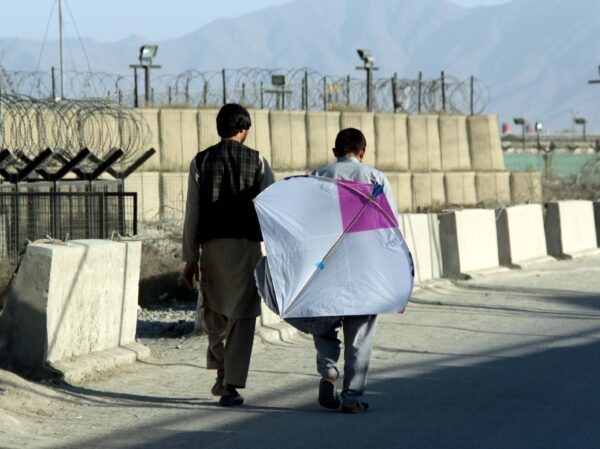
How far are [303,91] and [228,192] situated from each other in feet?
74.5

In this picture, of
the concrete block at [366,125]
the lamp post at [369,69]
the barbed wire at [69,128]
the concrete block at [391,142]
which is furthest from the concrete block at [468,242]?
the lamp post at [369,69]

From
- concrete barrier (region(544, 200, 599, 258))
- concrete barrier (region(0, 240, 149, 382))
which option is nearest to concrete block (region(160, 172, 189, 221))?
concrete barrier (region(544, 200, 599, 258))

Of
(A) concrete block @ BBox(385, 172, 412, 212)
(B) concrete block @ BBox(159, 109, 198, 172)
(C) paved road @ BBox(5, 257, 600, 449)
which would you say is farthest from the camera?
(A) concrete block @ BBox(385, 172, 412, 212)

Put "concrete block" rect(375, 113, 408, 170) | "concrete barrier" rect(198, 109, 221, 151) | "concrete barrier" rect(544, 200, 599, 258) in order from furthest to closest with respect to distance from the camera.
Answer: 1. "concrete block" rect(375, 113, 408, 170)
2. "concrete barrier" rect(198, 109, 221, 151)
3. "concrete barrier" rect(544, 200, 599, 258)

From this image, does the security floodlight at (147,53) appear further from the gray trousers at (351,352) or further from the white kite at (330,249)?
the gray trousers at (351,352)

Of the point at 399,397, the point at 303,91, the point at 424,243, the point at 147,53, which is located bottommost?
the point at 399,397

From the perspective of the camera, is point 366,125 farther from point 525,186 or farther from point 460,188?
point 525,186

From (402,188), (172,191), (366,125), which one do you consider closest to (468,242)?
(172,191)

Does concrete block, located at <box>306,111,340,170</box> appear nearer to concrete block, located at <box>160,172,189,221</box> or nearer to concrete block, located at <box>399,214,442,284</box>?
concrete block, located at <box>160,172,189,221</box>

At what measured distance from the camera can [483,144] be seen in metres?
31.5

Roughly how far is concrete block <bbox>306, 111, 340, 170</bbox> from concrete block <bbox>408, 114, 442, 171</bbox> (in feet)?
7.57

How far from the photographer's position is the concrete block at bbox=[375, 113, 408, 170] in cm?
2931

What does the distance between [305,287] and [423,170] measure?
22533 millimetres

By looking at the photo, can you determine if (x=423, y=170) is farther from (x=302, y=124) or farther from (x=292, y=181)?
(x=292, y=181)
